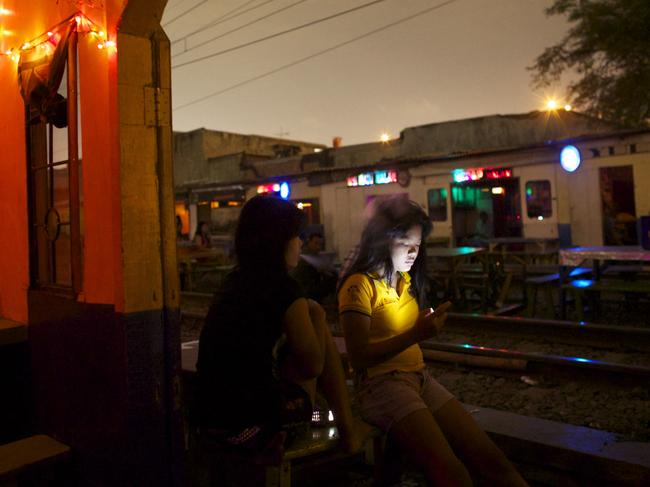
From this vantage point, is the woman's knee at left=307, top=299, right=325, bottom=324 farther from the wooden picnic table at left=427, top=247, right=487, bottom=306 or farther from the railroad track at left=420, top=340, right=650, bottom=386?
the wooden picnic table at left=427, top=247, right=487, bottom=306

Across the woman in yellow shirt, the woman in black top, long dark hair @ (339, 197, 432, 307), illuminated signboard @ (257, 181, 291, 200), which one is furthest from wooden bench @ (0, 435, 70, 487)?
illuminated signboard @ (257, 181, 291, 200)

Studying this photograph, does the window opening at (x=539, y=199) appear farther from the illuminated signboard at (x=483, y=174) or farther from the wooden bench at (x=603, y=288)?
the wooden bench at (x=603, y=288)

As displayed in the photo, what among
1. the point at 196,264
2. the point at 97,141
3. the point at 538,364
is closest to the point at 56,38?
the point at 97,141

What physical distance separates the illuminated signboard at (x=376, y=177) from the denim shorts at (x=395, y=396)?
62.1 feet

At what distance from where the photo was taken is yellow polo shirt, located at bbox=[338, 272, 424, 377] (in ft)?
9.70

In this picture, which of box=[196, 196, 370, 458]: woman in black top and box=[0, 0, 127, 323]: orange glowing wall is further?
box=[0, 0, 127, 323]: orange glowing wall

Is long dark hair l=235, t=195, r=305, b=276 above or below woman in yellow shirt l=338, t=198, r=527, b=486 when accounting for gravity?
above

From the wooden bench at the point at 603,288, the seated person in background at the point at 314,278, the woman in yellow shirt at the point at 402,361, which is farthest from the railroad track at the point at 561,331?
the woman in yellow shirt at the point at 402,361

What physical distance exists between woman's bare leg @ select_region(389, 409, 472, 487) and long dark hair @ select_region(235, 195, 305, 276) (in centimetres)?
90

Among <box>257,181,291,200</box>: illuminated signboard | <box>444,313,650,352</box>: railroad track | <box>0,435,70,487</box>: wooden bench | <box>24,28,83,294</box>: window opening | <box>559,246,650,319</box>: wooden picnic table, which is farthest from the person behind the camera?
<box>257,181,291,200</box>: illuminated signboard

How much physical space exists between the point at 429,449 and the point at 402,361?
491 millimetres

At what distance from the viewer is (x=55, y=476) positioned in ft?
12.7

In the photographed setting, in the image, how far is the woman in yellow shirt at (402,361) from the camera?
2717mm

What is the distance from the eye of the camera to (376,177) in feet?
71.8
